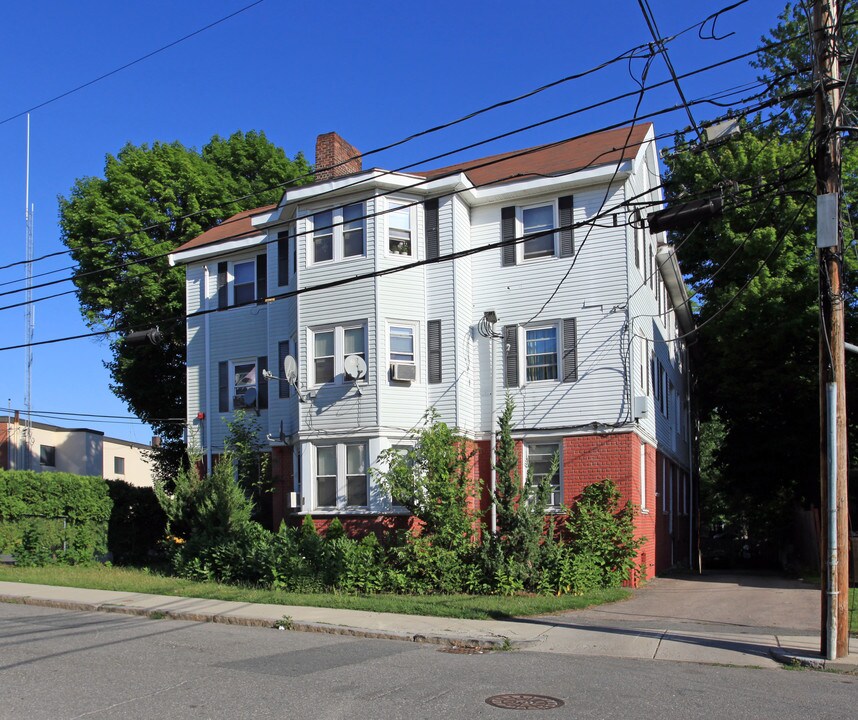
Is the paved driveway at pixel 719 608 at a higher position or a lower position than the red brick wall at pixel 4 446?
lower

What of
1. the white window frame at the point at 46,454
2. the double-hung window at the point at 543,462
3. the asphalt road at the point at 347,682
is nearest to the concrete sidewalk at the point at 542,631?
the asphalt road at the point at 347,682

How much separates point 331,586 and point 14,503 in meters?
9.65

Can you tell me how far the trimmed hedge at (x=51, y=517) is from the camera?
21.5 meters

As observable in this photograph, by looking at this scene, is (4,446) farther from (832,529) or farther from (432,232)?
(832,529)

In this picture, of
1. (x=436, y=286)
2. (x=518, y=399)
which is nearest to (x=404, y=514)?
(x=518, y=399)

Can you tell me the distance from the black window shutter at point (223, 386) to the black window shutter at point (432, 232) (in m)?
7.30

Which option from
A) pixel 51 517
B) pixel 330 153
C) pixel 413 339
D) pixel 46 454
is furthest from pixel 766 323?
pixel 46 454

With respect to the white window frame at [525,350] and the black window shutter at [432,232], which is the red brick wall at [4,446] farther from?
the white window frame at [525,350]

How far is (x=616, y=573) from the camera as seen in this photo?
693 inches

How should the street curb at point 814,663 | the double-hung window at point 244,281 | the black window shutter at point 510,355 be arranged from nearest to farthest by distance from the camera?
the street curb at point 814,663 → the black window shutter at point 510,355 → the double-hung window at point 244,281

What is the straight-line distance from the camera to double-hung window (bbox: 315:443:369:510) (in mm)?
19375

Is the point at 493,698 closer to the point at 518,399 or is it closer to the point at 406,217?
the point at 518,399

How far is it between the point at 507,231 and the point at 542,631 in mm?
10720

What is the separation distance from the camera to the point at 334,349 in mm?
20172
